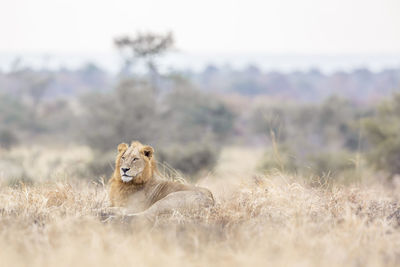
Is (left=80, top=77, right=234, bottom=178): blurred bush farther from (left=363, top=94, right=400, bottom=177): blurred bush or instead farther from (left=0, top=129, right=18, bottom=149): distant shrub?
(left=363, top=94, right=400, bottom=177): blurred bush

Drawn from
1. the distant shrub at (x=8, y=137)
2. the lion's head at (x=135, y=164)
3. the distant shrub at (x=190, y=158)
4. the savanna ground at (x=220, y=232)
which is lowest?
the distant shrub at (x=8, y=137)

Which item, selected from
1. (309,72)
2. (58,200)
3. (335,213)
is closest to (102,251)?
Result: (58,200)

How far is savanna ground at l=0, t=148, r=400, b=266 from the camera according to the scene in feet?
14.1

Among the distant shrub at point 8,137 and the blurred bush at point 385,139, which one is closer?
the blurred bush at point 385,139

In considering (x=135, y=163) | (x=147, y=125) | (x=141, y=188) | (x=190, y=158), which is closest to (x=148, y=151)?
(x=135, y=163)

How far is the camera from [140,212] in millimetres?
5961

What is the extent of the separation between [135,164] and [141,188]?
0.89 feet

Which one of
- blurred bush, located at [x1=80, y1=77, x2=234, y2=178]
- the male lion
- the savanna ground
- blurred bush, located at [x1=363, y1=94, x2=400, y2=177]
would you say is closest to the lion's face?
the male lion

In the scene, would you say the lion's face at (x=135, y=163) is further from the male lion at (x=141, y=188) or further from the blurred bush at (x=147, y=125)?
the blurred bush at (x=147, y=125)

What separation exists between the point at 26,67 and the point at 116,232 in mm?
57662

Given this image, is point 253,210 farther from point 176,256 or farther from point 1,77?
point 1,77

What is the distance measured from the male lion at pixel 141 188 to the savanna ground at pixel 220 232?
0.18 metres

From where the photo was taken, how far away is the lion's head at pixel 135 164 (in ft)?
19.9

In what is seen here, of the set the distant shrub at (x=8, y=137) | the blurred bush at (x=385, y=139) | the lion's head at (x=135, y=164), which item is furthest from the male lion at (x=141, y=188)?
the distant shrub at (x=8, y=137)
